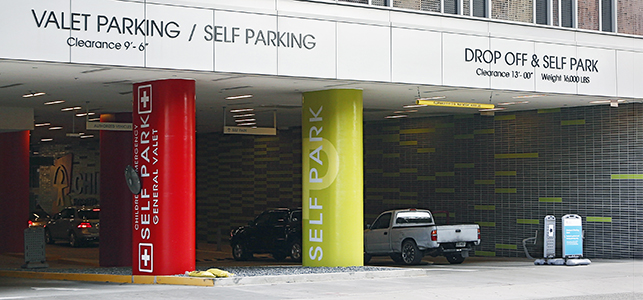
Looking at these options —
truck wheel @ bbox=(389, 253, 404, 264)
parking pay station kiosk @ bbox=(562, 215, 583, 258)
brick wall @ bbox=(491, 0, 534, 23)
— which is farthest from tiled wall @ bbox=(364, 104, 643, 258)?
brick wall @ bbox=(491, 0, 534, 23)

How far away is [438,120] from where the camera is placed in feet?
86.5

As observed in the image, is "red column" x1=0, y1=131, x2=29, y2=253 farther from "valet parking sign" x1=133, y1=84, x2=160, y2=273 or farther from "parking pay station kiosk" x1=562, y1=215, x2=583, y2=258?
"parking pay station kiosk" x1=562, y1=215, x2=583, y2=258

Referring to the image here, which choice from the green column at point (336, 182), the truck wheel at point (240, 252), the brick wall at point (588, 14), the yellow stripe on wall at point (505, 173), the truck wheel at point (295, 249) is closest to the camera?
the green column at point (336, 182)

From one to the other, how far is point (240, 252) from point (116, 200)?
5.23 metres

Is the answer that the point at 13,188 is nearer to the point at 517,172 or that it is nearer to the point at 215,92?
the point at 215,92

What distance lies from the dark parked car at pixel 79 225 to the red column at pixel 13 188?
311cm

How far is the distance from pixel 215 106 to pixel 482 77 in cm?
787

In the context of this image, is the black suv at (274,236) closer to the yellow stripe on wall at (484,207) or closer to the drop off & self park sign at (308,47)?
the yellow stripe on wall at (484,207)

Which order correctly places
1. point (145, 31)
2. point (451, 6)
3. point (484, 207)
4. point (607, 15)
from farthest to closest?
point (484, 207) → point (607, 15) → point (451, 6) → point (145, 31)

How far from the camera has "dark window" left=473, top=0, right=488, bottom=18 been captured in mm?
18734

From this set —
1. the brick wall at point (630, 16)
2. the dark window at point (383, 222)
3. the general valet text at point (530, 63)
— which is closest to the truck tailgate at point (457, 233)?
the dark window at point (383, 222)

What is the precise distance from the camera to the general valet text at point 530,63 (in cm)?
1809

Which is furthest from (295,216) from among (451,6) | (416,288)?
(416,288)

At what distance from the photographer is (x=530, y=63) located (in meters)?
18.8
